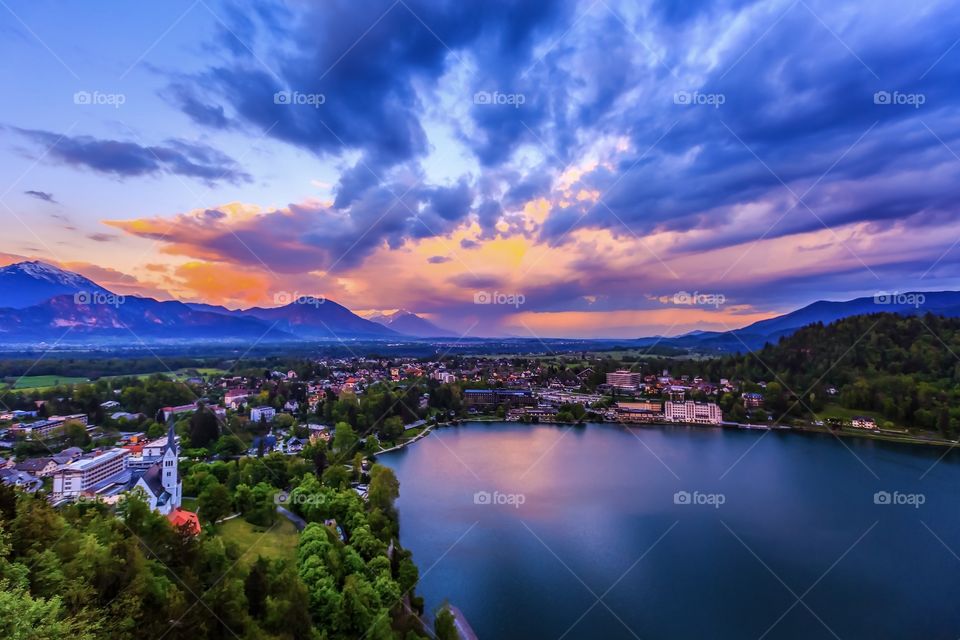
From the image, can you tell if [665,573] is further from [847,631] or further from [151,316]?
[151,316]

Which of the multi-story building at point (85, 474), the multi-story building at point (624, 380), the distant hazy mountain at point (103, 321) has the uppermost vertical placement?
the distant hazy mountain at point (103, 321)

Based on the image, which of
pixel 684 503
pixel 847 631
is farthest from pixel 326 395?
pixel 847 631

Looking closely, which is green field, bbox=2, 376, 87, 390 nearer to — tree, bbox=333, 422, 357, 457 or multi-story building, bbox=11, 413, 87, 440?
multi-story building, bbox=11, 413, 87, 440

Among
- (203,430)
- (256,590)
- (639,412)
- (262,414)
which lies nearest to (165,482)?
(203,430)

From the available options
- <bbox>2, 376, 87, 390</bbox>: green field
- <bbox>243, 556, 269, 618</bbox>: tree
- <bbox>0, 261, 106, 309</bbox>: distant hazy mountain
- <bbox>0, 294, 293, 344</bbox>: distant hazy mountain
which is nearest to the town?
<bbox>2, 376, 87, 390</bbox>: green field

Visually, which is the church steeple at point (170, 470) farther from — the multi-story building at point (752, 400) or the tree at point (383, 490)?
the multi-story building at point (752, 400)

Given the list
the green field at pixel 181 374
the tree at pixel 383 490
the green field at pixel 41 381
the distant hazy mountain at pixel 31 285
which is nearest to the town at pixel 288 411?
the green field at pixel 181 374

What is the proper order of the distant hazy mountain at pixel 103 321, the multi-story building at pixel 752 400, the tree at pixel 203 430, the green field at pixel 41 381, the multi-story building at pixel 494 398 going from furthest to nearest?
1. the multi-story building at pixel 494 398
2. the multi-story building at pixel 752 400
3. the distant hazy mountain at pixel 103 321
4. the green field at pixel 41 381
5. the tree at pixel 203 430
